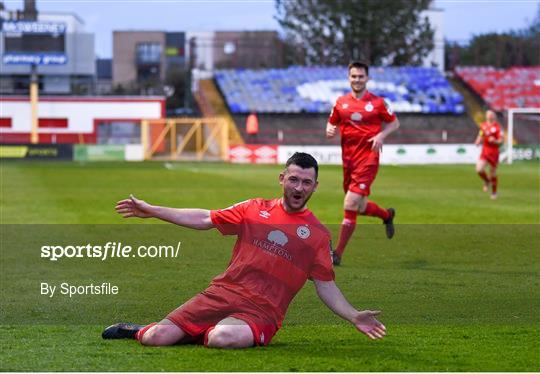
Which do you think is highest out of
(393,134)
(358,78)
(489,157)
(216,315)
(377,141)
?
(358,78)

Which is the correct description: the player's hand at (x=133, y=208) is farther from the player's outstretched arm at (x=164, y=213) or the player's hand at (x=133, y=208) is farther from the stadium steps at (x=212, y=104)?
the stadium steps at (x=212, y=104)

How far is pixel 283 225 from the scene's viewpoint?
7441 millimetres

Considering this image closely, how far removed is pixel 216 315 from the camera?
24.8ft

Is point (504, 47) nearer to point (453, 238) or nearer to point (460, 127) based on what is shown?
point (460, 127)

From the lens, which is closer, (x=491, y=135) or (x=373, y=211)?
(x=373, y=211)

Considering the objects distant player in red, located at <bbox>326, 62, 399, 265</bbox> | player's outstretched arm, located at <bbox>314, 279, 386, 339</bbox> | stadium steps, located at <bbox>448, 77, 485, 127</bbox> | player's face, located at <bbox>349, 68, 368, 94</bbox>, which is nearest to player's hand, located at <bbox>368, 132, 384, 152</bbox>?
distant player in red, located at <bbox>326, 62, 399, 265</bbox>

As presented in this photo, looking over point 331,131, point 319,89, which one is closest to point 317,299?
point 331,131

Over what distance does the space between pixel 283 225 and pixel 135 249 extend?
7176mm

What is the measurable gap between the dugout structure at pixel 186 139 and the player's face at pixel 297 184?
4973 centimetres

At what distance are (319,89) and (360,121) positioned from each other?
54.9 meters

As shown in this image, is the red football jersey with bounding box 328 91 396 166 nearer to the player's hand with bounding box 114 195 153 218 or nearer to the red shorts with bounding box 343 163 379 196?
the red shorts with bounding box 343 163 379 196

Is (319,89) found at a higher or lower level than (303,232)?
higher

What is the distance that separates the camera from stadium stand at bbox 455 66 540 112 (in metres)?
67.0

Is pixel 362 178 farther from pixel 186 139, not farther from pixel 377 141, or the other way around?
pixel 186 139
